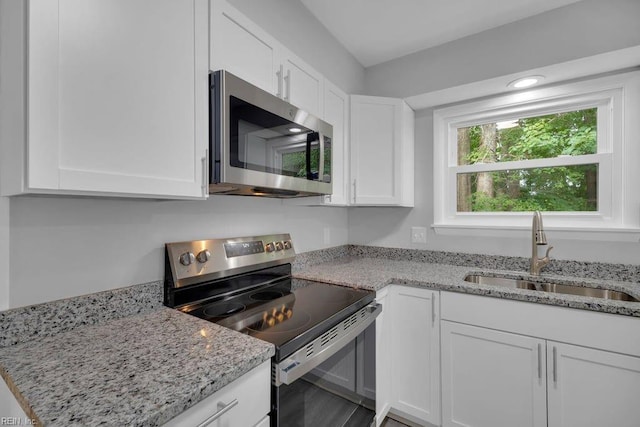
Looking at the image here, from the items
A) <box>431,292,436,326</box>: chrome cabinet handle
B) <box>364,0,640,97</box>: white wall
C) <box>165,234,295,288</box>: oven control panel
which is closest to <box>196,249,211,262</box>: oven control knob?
<box>165,234,295,288</box>: oven control panel

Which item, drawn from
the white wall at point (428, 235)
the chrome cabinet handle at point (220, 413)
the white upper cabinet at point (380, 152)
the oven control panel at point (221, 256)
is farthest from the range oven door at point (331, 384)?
the white wall at point (428, 235)

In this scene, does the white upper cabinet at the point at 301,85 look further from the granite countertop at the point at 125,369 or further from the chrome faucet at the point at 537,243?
the chrome faucet at the point at 537,243

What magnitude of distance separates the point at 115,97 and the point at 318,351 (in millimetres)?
1023

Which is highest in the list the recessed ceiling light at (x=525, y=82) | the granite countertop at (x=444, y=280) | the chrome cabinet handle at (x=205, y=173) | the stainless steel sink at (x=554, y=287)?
the recessed ceiling light at (x=525, y=82)

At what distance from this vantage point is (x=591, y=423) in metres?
1.27

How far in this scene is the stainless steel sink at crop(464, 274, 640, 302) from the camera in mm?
1548

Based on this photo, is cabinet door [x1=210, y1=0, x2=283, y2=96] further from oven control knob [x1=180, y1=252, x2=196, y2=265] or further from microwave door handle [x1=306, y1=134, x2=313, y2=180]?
oven control knob [x1=180, y1=252, x2=196, y2=265]

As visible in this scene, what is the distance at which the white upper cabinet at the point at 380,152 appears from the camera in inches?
82.6

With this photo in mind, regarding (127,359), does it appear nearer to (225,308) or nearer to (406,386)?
(225,308)

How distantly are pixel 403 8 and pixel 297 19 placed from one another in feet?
2.17

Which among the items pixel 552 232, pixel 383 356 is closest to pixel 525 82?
pixel 552 232

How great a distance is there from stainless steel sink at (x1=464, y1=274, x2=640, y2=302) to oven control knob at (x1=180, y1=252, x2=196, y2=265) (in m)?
1.66

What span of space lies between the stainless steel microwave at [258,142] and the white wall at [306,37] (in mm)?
665

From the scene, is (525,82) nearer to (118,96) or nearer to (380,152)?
(380,152)
